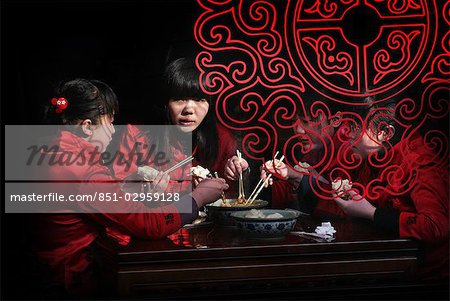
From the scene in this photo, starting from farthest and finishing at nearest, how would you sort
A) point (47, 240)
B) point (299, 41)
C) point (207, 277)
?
point (299, 41) → point (47, 240) → point (207, 277)

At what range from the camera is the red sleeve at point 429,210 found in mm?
Answer: 3387

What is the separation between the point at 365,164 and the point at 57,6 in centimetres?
196

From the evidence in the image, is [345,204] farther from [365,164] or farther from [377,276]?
[377,276]

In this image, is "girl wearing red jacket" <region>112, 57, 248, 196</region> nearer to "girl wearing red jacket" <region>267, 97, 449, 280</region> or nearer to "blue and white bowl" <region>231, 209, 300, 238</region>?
"girl wearing red jacket" <region>267, 97, 449, 280</region>

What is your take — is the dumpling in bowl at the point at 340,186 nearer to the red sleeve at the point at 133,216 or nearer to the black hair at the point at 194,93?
the black hair at the point at 194,93

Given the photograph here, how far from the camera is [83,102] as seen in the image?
329cm

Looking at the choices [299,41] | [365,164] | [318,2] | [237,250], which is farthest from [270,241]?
[318,2]

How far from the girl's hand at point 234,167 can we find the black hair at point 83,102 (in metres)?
0.72

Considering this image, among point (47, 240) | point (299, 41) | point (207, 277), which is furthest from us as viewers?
point (299, 41)

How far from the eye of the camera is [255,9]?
3.39 meters

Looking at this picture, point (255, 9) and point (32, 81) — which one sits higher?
point (255, 9)

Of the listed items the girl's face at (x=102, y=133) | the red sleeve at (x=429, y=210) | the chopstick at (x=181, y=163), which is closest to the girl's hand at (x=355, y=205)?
the red sleeve at (x=429, y=210)

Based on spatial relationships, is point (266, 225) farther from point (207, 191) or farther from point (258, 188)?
point (258, 188)

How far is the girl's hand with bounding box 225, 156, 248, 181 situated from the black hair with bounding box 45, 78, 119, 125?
722 mm
